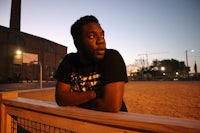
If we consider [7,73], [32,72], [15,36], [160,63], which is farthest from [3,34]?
[160,63]

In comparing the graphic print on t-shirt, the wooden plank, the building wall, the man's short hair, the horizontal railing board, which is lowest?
the wooden plank

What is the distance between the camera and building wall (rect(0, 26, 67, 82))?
96.7 feet

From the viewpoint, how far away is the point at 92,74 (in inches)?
61.9

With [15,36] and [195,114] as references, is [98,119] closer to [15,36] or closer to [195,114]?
[195,114]

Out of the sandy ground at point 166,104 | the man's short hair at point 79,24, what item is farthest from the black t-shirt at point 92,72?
the sandy ground at point 166,104

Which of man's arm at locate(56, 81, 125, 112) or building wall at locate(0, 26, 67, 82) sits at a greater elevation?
building wall at locate(0, 26, 67, 82)

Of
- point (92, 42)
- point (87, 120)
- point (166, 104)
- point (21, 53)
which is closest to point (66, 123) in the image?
point (87, 120)

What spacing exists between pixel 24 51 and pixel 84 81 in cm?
3557

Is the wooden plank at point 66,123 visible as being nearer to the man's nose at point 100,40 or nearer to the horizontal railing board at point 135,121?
the horizontal railing board at point 135,121

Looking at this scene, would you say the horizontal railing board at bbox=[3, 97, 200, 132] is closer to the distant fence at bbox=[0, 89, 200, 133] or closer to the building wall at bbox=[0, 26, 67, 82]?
the distant fence at bbox=[0, 89, 200, 133]

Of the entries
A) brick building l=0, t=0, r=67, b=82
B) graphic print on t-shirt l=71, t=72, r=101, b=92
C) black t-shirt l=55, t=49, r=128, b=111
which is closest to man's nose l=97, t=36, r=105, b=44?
black t-shirt l=55, t=49, r=128, b=111

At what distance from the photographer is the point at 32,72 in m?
35.7

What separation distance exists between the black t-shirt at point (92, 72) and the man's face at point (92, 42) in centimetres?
10

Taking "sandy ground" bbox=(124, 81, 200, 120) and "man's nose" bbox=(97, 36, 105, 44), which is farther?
"sandy ground" bbox=(124, 81, 200, 120)
